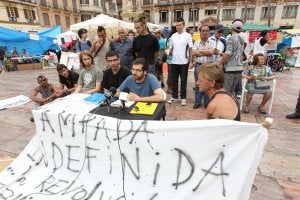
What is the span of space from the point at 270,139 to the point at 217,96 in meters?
2.03

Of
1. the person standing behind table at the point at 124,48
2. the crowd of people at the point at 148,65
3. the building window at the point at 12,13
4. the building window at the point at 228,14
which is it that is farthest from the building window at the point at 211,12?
the person standing behind table at the point at 124,48

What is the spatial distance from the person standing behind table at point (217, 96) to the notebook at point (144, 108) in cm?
61

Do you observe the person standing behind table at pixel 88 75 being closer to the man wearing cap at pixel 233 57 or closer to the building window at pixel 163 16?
the man wearing cap at pixel 233 57

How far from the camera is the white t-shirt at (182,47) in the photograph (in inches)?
190

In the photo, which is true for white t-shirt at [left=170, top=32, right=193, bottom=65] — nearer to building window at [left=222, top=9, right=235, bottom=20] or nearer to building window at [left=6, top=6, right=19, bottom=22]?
building window at [left=6, top=6, right=19, bottom=22]

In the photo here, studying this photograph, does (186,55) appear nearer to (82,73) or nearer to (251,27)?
(82,73)

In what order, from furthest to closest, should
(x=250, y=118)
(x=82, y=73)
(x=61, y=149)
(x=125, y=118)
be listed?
1. (x=250, y=118)
2. (x=82, y=73)
3. (x=61, y=149)
4. (x=125, y=118)

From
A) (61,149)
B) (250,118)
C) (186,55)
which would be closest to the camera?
(61,149)

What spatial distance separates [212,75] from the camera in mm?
2127

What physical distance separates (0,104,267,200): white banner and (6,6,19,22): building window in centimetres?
3276

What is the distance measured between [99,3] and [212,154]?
50023 millimetres

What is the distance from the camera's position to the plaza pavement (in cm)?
248

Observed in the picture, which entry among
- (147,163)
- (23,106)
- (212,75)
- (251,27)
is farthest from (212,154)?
(251,27)

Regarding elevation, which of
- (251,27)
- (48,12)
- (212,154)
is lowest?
(212,154)
